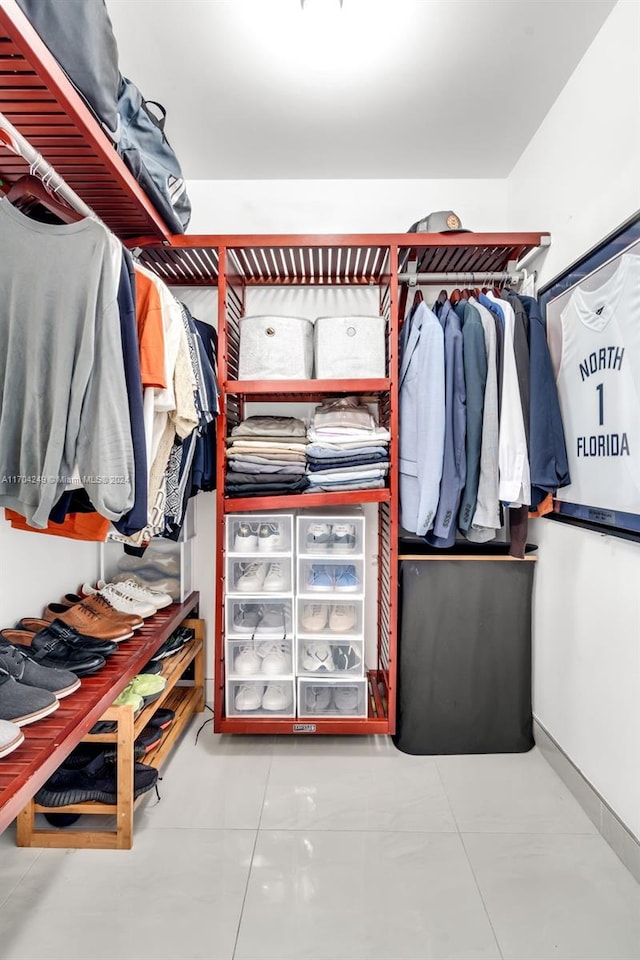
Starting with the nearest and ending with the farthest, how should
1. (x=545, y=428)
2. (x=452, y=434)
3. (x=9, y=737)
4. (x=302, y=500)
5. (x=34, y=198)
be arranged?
(x=9, y=737) → (x=34, y=198) → (x=545, y=428) → (x=452, y=434) → (x=302, y=500)

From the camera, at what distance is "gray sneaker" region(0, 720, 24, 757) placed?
1.15 m

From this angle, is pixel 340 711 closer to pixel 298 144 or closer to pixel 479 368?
pixel 479 368

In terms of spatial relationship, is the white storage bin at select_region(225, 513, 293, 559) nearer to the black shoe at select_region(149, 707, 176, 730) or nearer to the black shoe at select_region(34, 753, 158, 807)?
the black shoe at select_region(149, 707, 176, 730)

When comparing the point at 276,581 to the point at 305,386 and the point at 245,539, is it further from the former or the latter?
the point at 305,386

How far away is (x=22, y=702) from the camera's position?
4.29ft

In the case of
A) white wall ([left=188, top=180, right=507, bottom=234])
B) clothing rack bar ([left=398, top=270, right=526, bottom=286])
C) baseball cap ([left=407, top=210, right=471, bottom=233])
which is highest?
white wall ([left=188, top=180, right=507, bottom=234])

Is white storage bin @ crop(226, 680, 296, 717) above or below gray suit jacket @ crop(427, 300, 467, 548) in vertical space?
below

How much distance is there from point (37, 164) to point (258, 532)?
4.51 feet

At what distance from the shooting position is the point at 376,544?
2.63m

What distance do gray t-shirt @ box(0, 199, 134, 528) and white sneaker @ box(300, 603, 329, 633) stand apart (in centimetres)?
106

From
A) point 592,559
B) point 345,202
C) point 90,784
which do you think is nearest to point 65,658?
point 90,784

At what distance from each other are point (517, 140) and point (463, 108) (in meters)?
0.33

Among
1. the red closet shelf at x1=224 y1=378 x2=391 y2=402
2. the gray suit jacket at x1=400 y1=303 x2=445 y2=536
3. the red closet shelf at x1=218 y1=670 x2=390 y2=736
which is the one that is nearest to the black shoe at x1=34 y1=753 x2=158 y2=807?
the red closet shelf at x1=218 y1=670 x2=390 y2=736

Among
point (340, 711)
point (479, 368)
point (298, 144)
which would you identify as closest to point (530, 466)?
point (479, 368)
